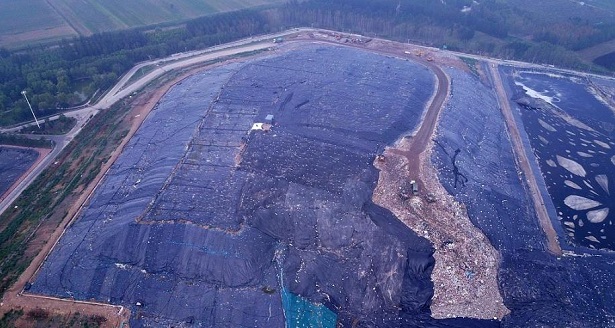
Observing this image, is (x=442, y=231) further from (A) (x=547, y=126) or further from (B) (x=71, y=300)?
(A) (x=547, y=126)

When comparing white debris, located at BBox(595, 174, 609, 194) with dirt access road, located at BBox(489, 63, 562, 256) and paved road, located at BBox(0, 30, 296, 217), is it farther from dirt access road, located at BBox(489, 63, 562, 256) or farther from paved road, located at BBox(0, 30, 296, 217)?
paved road, located at BBox(0, 30, 296, 217)

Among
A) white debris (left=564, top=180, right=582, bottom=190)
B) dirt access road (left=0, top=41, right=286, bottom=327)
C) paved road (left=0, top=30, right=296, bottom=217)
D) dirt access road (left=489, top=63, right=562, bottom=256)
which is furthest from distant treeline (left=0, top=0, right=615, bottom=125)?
white debris (left=564, top=180, right=582, bottom=190)

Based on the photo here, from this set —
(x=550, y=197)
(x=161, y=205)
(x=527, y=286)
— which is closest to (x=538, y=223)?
(x=550, y=197)

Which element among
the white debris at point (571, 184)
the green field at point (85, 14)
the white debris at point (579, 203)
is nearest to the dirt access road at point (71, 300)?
the green field at point (85, 14)

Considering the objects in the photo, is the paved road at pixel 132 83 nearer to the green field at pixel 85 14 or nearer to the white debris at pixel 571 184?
the green field at pixel 85 14

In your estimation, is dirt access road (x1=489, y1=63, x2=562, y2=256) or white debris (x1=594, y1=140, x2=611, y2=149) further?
white debris (x1=594, y1=140, x2=611, y2=149)

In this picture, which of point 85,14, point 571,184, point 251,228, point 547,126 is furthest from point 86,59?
point 571,184
